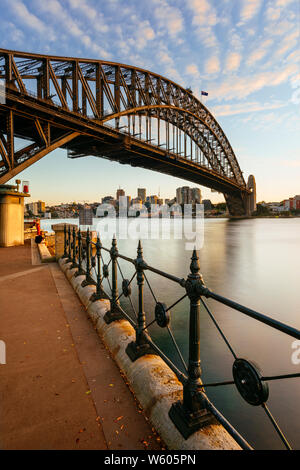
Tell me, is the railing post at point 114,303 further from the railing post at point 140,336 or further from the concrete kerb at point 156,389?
the railing post at point 140,336

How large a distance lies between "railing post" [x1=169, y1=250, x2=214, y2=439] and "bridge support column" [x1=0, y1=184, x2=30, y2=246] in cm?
1352

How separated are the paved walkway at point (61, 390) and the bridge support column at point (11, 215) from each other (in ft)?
32.0

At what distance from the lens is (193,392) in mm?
2107

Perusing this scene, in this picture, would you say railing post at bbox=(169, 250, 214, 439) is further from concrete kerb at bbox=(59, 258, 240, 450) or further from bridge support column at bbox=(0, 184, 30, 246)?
bridge support column at bbox=(0, 184, 30, 246)

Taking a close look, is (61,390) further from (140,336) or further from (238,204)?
(238,204)

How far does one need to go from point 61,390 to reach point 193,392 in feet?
4.83

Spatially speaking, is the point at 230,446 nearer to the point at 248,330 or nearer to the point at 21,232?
the point at 248,330

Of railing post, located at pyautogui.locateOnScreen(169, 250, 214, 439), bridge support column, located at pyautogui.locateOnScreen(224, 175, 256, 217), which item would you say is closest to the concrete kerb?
railing post, located at pyautogui.locateOnScreen(169, 250, 214, 439)

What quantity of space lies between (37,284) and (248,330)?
21.0ft

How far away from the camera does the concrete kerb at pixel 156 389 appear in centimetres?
194

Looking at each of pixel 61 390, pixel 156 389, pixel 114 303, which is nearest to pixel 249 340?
pixel 114 303

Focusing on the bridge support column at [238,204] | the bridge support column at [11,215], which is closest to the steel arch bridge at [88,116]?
the bridge support column at [11,215]

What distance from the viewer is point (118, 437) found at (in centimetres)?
210
